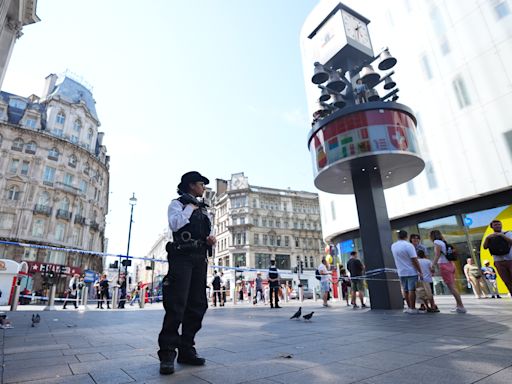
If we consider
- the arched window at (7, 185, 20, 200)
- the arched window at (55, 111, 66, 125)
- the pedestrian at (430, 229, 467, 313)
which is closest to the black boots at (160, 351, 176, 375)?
the pedestrian at (430, 229, 467, 313)

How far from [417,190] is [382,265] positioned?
36.7ft

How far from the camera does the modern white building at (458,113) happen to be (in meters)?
15.2

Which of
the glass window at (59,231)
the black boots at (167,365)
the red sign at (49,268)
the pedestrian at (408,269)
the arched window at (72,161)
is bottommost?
the black boots at (167,365)

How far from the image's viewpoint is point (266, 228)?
53.2m

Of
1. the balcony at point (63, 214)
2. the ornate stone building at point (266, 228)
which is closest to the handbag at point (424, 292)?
the balcony at point (63, 214)

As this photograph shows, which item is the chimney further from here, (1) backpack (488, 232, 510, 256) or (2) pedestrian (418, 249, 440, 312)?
(1) backpack (488, 232, 510, 256)

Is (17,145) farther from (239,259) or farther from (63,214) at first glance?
(239,259)

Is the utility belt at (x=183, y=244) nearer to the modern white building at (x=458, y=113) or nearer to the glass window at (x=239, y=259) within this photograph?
the modern white building at (x=458, y=113)

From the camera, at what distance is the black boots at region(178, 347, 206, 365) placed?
114 inches

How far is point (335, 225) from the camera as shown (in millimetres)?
24000

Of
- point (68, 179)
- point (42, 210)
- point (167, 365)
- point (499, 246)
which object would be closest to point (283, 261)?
point (68, 179)

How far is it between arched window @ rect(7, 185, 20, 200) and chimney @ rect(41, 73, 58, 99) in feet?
50.6

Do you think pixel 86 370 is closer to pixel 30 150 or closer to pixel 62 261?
pixel 62 261

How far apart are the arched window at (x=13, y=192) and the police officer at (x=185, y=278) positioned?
38.2 metres
